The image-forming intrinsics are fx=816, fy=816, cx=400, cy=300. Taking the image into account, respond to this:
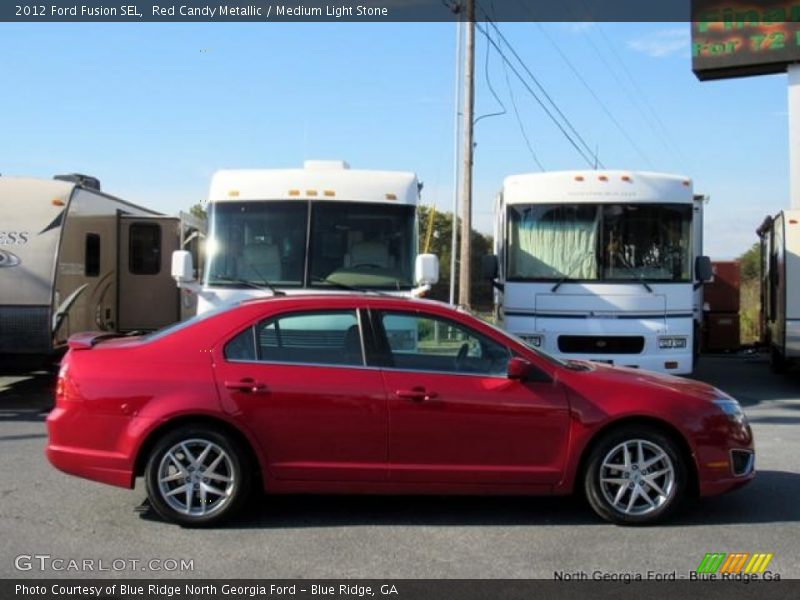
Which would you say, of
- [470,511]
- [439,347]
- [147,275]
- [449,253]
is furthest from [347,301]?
[449,253]

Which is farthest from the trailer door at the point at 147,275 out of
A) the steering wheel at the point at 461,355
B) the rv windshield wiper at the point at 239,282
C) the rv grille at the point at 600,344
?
the steering wheel at the point at 461,355

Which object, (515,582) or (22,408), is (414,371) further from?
(22,408)

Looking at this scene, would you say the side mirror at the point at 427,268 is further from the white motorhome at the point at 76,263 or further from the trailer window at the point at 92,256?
the trailer window at the point at 92,256

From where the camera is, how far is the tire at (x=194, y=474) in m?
5.23

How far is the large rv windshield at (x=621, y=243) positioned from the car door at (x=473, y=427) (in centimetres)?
590

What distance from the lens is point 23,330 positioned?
9922 millimetres

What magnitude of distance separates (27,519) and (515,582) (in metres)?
3.35

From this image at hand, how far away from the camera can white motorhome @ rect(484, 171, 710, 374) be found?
1075cm

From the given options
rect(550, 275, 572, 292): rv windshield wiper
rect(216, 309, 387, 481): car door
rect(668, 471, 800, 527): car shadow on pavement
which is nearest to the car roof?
rect(216, 309, 387, 481): car door

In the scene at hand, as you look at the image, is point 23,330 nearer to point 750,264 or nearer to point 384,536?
point 384,536

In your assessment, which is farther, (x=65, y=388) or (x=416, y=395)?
(x=65, y=388)

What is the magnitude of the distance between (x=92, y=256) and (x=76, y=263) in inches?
30.7

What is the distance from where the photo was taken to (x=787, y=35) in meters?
19.1

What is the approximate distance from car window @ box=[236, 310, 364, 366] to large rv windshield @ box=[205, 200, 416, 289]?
150 inches
